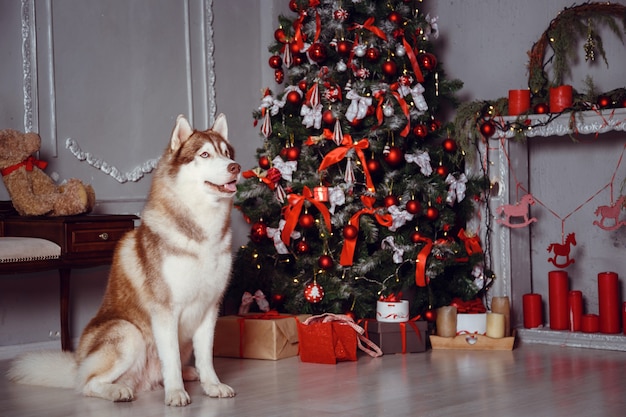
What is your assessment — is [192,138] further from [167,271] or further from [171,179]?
[167,271]

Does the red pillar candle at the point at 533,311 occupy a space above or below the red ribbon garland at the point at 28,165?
below

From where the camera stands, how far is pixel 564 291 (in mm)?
5477

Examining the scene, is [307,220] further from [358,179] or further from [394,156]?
[394,156]

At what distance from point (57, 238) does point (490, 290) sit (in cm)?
269

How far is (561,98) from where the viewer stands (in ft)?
17.5

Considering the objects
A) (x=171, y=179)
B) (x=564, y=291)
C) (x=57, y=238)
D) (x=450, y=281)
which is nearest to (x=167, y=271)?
(x=171, y=179)

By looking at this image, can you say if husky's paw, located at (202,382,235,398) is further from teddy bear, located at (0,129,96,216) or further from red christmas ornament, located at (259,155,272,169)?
red christmas ornament, located at (259,155,272,169)

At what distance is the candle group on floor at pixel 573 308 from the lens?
5262 mm

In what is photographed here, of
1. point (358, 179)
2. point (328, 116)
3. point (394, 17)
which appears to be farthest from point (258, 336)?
point (394, 17)

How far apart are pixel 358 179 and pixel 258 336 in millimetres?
1148

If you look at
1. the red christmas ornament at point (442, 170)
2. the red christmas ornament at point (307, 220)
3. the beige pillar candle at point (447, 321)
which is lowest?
the beige pillar candle at point (447, 321)

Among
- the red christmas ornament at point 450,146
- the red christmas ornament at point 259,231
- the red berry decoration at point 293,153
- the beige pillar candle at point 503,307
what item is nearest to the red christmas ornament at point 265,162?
the red berry decoration at point 293,153

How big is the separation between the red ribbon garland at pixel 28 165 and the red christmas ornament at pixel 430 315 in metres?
2.45

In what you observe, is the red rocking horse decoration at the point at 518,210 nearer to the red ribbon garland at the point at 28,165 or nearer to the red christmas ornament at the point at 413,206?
the red christmas ornament at the point at 413,206
